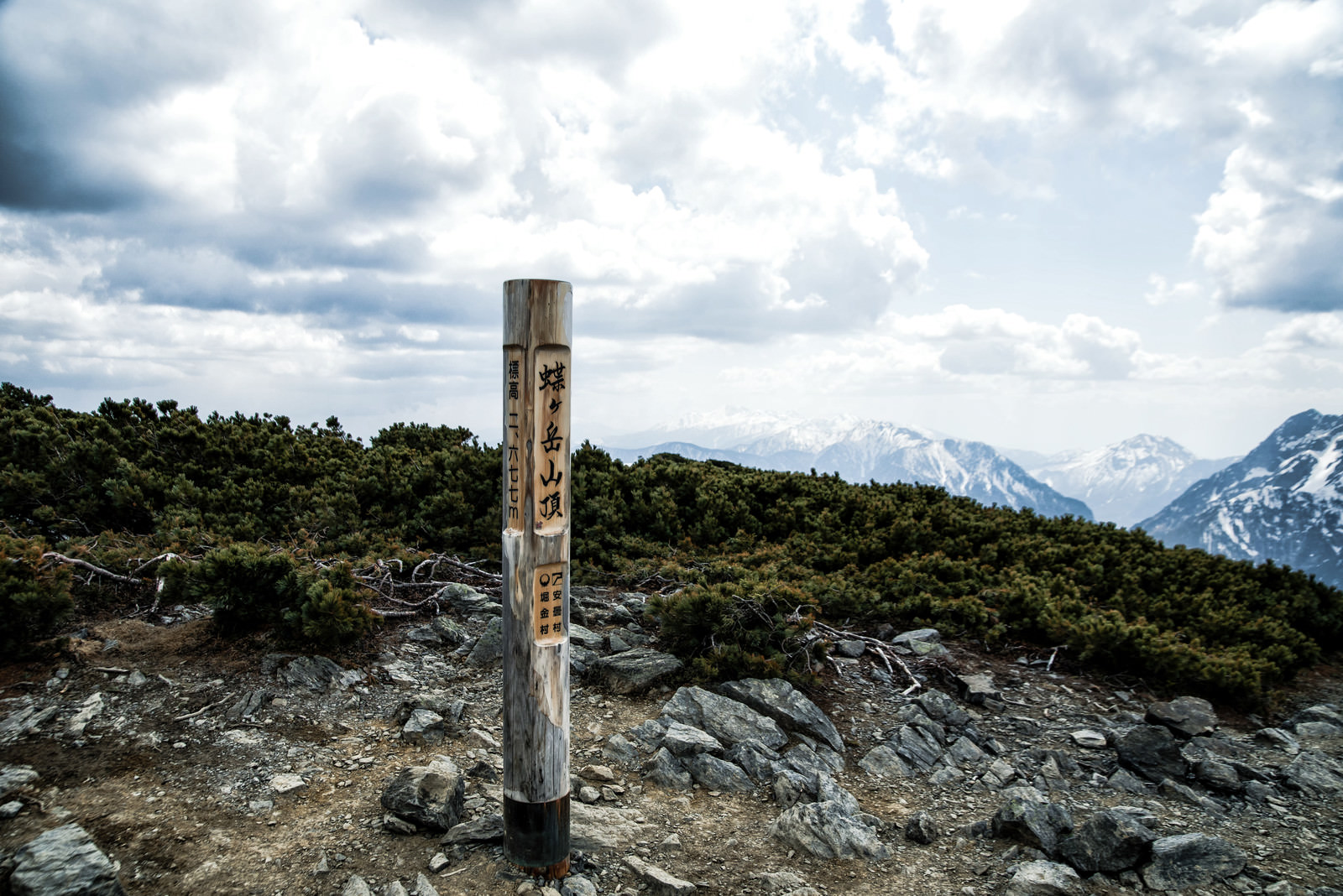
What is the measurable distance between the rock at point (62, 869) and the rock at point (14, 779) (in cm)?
87

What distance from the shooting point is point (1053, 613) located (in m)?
8.91

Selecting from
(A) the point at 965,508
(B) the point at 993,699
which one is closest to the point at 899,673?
(B) the point at 993,699

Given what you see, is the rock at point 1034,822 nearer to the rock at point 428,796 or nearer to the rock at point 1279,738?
the rock at point 1279,738

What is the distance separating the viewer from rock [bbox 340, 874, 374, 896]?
410cm

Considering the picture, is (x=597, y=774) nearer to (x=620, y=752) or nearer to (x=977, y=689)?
(x=620, y=752)

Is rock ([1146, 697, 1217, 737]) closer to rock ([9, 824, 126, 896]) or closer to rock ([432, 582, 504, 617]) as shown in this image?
rock ([432, 582, 504, 617])

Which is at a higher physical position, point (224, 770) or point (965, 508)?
point (965, 508)

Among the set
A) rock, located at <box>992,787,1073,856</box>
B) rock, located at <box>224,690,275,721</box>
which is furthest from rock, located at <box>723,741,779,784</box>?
rock, located at <box>224,690,275,721</box>

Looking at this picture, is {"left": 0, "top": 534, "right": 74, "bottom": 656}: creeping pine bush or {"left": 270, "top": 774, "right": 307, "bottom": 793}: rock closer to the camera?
{"left": 270, "top": 774, "right": 307, "bottom": 793}: rock

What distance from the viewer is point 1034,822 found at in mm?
5480

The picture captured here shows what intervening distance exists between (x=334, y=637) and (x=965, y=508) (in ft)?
34.7

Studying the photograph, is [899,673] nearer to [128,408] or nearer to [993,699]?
[993,699]

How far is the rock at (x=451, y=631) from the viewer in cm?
773

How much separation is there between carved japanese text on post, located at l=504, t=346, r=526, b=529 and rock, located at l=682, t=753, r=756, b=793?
2.97 metres
